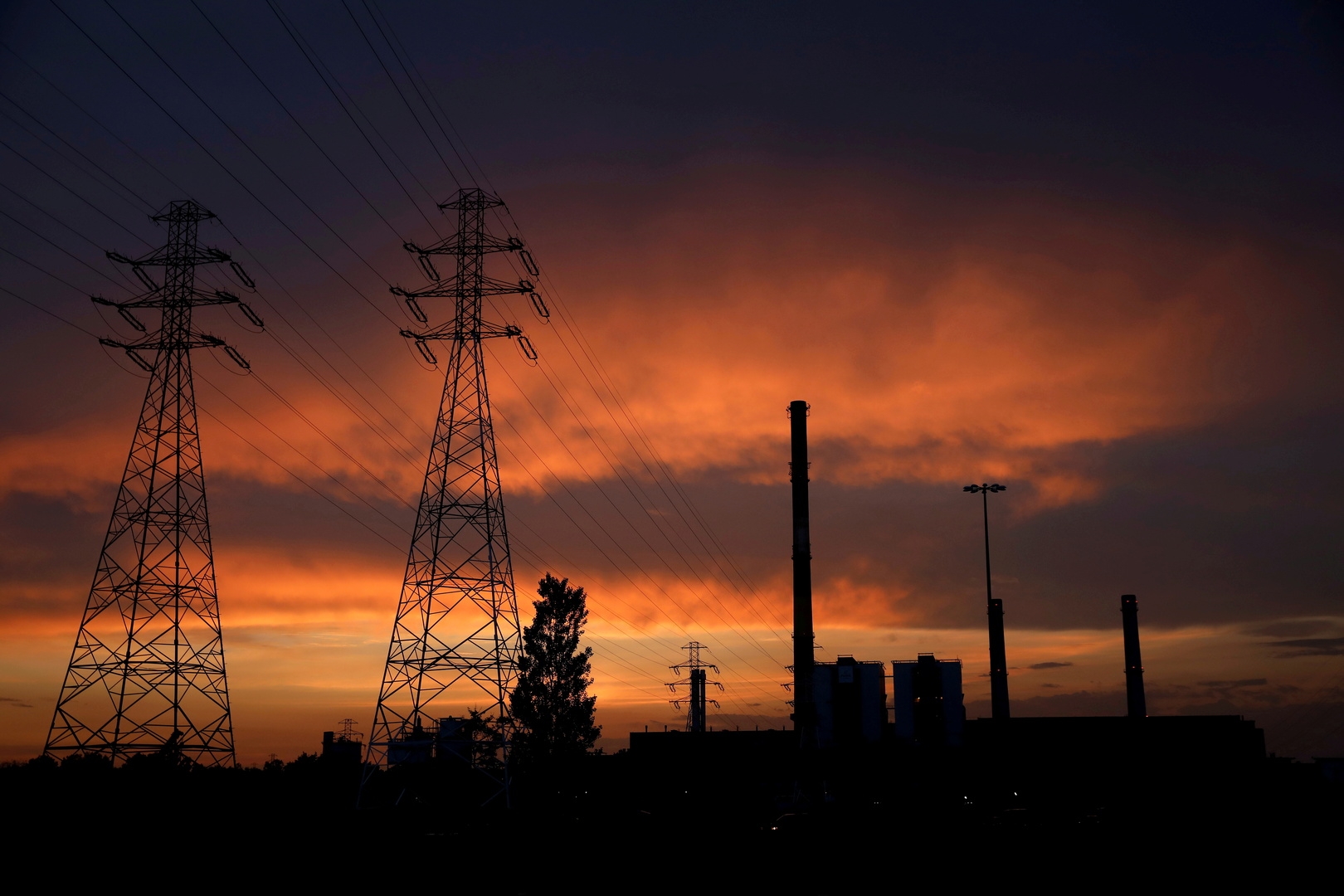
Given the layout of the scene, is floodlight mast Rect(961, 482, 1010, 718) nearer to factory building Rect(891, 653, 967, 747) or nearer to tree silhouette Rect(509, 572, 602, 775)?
factory building Rect(891, 653, 967, 747)

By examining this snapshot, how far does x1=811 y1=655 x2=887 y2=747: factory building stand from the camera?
310 feet

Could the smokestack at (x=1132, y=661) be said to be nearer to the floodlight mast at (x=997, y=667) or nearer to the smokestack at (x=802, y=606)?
the floodlight mast at (x=997, y=667)

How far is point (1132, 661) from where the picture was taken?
10575 cm

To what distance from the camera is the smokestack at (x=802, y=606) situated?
61.2 m

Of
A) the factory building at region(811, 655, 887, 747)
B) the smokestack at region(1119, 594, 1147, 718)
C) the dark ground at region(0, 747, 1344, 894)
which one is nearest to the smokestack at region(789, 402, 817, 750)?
the dark ground at region(0, 747, 1344, 894)

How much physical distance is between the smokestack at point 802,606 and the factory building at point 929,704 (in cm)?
3458

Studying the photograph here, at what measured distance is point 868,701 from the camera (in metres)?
95.3

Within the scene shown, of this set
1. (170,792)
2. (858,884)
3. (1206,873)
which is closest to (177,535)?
(170,792)

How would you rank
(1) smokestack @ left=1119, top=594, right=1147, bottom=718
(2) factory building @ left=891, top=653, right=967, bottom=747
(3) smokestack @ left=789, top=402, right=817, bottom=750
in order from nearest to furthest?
(3) smokestack @ left=789, top=402, right=817, bottom=750
(2) factory building @ left=891, top=653, right=967, bottom=747
(1) smokestack @ left=1119, top=594, right=1147, bottom=718

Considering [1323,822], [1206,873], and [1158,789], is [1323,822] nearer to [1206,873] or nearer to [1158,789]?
[1206,873]

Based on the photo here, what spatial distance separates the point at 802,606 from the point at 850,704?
121ft

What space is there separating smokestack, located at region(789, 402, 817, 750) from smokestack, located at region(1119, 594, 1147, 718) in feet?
180

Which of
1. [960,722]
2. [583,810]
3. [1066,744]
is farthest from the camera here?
[960,722]

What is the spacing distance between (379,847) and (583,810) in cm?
2634
